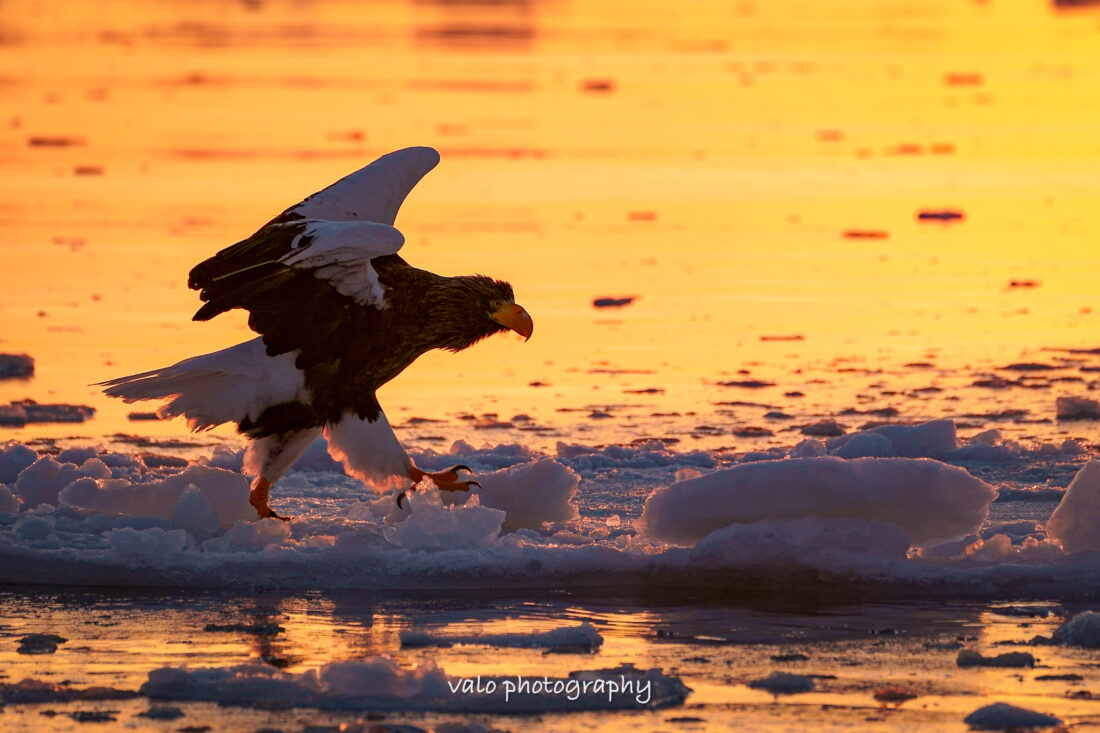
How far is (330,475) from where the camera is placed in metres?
10.1

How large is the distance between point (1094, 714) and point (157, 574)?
3.53 metres

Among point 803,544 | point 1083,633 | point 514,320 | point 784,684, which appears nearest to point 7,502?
point 514,320

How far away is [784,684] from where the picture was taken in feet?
20.5

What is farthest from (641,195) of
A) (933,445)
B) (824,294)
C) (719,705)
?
(719,705)

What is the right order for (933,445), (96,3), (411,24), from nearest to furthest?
(933,445), (411,24), (96,3)

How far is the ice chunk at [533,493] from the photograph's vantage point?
28.3 feet

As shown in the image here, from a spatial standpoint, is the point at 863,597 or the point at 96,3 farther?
the point at 96,3

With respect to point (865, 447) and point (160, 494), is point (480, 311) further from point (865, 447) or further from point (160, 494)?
point (865, 447)

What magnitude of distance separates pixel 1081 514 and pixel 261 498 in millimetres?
3321

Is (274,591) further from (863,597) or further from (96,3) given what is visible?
(96,3)

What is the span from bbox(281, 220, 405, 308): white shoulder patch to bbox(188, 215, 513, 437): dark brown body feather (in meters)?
0.07

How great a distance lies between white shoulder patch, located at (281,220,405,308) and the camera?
8.00m

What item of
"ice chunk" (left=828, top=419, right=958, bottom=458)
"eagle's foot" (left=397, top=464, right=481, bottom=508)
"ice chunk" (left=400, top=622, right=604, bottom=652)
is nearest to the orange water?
"ice chunk" (left=828, top=419, right=958, bottom=458)

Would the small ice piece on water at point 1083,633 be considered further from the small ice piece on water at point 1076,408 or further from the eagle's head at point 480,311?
the small ice piece on water at point 1076,408
